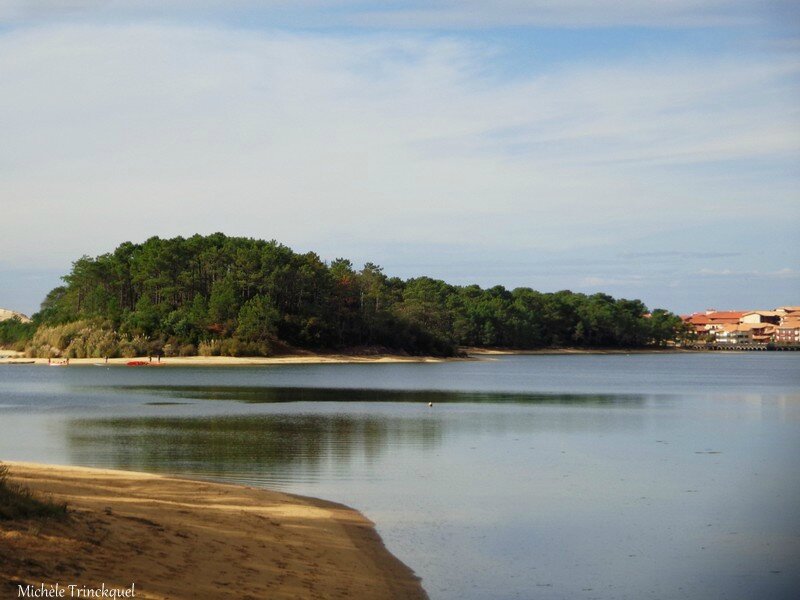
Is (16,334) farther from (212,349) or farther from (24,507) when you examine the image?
(24,507)

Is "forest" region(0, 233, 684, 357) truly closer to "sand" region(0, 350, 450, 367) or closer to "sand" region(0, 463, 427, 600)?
"sand" region(0, 350, 450, 367)

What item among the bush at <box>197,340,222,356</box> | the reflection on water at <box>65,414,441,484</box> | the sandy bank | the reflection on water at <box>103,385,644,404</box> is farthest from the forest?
the reflection on water at <box>65,414,441,484</box>

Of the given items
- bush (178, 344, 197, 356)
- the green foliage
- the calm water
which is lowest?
the calm water

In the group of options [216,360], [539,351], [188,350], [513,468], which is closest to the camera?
[513,468]

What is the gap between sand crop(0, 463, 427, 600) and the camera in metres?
10.2

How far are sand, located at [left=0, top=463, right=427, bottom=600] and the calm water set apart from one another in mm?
873

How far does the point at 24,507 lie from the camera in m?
11.1

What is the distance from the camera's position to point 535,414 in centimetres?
4147

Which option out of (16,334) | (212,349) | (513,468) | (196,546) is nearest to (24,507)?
(196,546)

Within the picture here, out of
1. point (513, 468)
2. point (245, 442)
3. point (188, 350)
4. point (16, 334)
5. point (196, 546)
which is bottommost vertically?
point (513, 468)

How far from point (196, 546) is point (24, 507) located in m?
2.35

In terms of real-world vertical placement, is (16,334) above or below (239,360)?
above

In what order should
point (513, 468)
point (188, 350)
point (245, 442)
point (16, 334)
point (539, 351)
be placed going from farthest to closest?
point (539, 351) → point (16, 334) → point (188, 350) → point (245, 442) → point (513, 468)

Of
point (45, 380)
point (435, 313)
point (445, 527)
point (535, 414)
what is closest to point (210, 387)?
point (45, 380)
